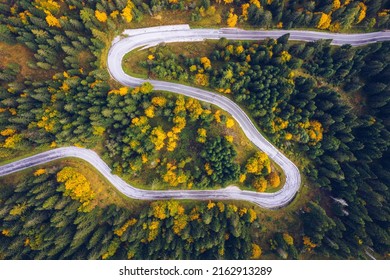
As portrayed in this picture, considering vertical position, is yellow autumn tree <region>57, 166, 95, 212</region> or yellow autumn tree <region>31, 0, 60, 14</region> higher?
yellow autumn tree <region>31, 0, 60, 14</region>

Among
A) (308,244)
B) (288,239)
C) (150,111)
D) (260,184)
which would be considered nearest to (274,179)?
(260,184)

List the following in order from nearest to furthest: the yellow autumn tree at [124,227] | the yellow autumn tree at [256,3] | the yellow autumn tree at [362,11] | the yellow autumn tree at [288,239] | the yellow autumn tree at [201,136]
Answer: the yellow autumn tree at [124,227]
the yellow autumn tree at [288,239]
the yellow autumn tree at [201,136]
the yellow autumn tree at [256,3]
the yellow autumn tree at [362,11]

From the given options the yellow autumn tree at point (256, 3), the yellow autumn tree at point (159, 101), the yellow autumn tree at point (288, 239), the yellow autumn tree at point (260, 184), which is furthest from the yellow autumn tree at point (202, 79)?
the yellow autumn tree at point (288, 239)

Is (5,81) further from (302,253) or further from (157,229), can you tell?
(302,253)

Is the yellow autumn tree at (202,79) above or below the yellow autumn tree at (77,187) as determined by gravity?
above

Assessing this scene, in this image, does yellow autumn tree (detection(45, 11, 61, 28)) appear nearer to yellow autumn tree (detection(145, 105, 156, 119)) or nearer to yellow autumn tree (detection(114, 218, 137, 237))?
yellow autumn tree (detection(145, 105, 156, 119))

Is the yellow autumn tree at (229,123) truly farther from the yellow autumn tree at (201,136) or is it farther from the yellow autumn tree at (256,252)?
the yellow autumn tree at (256,252)

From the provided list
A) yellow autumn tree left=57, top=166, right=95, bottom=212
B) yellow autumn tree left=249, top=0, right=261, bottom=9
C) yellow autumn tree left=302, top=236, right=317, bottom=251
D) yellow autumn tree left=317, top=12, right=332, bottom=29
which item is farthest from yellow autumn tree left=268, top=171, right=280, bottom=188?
yellow autumn tree left=57, top=166, right=95, bottom=212
